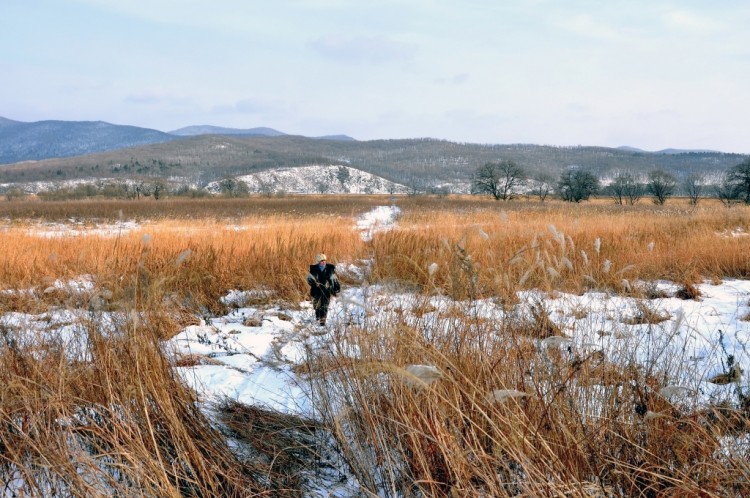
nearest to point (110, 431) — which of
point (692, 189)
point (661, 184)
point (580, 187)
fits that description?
point (580, 187)

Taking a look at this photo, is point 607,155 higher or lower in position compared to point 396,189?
higher

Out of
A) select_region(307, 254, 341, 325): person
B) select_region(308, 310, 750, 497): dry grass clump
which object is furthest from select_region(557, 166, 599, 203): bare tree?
select_region(308, 310, 750, 497): dry grass clump

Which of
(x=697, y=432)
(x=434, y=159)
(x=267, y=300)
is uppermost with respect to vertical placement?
(x=434, y=159)

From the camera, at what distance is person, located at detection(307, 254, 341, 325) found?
14.3ft

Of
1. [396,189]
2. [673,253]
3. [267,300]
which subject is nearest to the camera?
[267,300]

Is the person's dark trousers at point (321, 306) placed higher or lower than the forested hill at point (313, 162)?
lower

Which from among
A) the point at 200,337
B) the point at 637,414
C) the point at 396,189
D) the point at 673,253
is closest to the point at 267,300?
the point at 200,337

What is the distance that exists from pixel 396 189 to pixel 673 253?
468 ft

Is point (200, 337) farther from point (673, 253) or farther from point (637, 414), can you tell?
point (673, 253)

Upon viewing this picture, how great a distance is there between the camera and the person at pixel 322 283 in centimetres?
437

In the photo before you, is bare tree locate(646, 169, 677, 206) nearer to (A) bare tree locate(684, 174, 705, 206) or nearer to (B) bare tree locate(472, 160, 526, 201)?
(A) bare tree locate(684, 174, 705, 206)

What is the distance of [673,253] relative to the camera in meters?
7.49

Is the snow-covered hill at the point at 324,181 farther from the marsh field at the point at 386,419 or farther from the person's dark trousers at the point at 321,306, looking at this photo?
the marsh field at the point at 386,419

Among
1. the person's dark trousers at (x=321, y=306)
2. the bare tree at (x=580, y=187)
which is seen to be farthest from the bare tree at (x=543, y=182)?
the person's dark trousers at (x=321, y=306)
